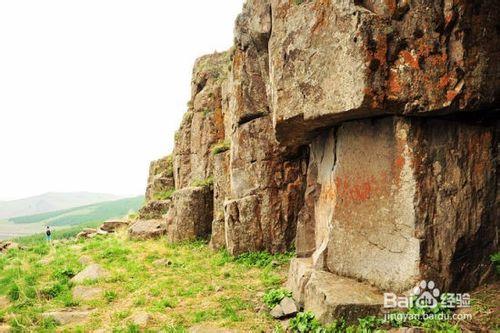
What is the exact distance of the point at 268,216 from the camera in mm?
12688

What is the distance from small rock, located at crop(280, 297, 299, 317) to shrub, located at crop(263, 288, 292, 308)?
244mm

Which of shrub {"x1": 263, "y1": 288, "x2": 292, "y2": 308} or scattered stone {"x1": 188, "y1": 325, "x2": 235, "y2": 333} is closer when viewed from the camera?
scattered stone {"x1": 188, "y1": 325, "x2": 235, "y2": 333}

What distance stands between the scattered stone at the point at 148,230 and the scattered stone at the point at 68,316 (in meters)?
8.67

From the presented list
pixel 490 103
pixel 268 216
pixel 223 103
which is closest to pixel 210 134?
pixel 223 103

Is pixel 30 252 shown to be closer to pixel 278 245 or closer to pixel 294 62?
pixel 278 245

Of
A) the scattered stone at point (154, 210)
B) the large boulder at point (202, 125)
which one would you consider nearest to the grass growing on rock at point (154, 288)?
the scattered stone at point (154, 210)

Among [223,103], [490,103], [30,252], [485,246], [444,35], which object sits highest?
[223,103]

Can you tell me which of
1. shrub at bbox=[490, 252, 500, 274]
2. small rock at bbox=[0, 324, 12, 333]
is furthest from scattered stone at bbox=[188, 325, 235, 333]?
shrub at bbox=[490, 252, 500, 274]

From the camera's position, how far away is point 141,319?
8234 mm

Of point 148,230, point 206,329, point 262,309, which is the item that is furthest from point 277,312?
point 148,230

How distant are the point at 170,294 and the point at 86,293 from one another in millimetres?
2740

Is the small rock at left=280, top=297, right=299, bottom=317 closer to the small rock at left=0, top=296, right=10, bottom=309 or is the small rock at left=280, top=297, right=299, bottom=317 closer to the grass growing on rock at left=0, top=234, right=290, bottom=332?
the grass growing on rock at left=0, top=234, right=290, bottom=332

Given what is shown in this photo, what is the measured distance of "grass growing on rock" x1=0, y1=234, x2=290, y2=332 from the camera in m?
8.28

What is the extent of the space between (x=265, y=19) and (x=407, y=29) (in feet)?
20.4
